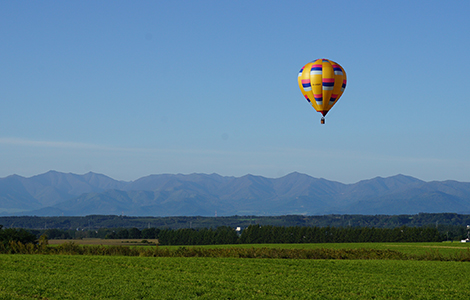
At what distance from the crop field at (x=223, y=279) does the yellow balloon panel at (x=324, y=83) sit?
2103 cm

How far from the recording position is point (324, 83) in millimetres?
65062

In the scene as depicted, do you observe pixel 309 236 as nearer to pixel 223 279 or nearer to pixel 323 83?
pixel 323 83

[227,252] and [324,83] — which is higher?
[324,83]

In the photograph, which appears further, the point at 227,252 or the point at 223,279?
the point at 227,252

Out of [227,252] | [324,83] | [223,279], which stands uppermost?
[324,83]

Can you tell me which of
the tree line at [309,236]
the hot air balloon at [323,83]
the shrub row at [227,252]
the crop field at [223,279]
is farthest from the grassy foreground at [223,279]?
the tree line at [309,236]

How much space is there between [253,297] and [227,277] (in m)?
8.75

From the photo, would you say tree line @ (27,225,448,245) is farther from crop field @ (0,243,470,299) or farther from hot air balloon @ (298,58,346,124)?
crop field @ (0,243,470,299)

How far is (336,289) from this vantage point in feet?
116

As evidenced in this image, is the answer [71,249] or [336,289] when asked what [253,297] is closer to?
[336,289]

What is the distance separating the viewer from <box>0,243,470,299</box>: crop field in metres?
31.7

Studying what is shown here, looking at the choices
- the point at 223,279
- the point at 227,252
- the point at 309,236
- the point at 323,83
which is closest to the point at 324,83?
the point at 323,83

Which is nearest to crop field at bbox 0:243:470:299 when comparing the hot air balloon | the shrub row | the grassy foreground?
the grassy foreground

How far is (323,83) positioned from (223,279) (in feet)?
110
